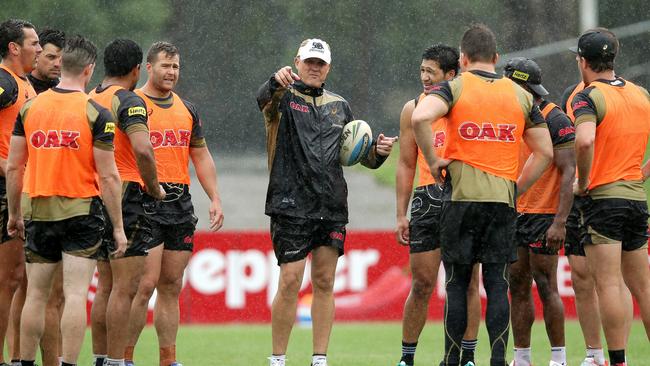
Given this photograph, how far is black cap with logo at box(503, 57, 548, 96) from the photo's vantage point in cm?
834

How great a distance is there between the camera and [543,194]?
28.2 ft

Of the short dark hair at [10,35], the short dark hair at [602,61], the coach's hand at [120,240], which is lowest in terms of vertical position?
the coach's hand at [120,240]

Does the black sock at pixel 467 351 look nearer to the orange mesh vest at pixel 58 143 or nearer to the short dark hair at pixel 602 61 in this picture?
the short dark hair at pixel 602 61

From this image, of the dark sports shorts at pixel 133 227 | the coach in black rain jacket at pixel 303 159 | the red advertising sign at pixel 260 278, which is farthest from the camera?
the red advertising sign at pixel 260 278

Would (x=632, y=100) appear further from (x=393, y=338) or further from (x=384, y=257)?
(x=384, y=257)

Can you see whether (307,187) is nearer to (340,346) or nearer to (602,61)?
(602,61)

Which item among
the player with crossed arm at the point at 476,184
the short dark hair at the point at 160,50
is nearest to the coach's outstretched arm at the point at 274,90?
the short dark hair at the point at 160,50

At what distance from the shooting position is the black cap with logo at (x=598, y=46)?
7879 mm

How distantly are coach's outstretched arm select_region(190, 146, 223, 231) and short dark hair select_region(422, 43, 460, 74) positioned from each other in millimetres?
1979

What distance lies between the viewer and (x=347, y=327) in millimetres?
14969

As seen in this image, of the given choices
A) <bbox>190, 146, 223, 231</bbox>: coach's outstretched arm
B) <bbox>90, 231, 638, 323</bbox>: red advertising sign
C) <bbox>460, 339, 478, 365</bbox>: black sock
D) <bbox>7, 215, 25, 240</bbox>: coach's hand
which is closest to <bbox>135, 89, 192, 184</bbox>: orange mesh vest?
<bbox>190, 146, 223, 231</bbox>: coach's outstretched arm

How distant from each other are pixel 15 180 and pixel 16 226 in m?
0.39

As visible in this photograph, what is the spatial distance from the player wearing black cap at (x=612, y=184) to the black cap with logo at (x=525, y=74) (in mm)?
459

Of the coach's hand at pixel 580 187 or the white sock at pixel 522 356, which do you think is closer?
the coach's hand at pixel 580 187
